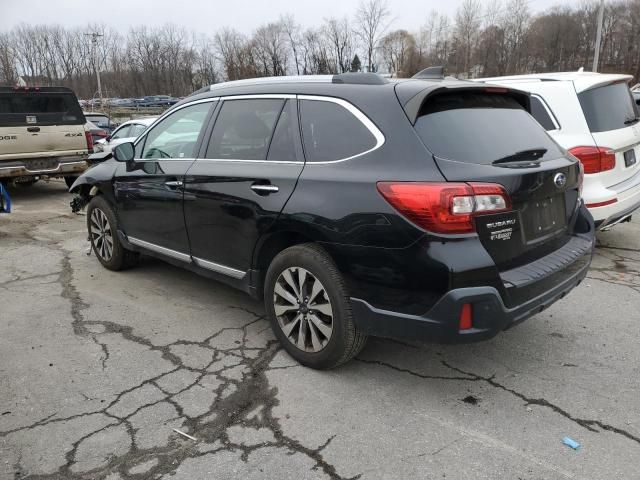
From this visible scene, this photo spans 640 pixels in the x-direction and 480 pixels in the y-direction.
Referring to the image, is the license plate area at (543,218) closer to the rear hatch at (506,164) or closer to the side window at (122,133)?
the rear hatch at (506,164)

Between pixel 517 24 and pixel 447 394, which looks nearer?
pixel 447 394

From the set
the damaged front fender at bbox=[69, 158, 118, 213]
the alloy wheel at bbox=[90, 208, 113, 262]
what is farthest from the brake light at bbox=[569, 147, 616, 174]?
the alloy wheel at bbox=[90, 208, 113, 262]

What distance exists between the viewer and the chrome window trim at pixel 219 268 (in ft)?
12.3

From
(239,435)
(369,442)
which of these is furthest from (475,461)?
(239,435)

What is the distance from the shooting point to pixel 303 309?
3.30 metres

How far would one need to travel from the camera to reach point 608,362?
11.2 ft

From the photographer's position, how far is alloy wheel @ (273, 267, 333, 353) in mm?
3172

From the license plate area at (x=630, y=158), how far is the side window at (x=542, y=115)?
799 mm

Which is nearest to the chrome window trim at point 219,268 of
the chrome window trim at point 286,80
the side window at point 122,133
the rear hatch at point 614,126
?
the chrome window trim at point 286,80

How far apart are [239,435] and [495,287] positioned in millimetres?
1558

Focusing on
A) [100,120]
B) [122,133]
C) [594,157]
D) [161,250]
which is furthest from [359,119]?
[100,120]

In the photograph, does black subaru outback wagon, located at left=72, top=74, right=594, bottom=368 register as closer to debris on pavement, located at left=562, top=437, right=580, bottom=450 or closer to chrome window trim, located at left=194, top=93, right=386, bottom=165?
chrome window trim, located at left=194, top=93, right=386, bottom=165

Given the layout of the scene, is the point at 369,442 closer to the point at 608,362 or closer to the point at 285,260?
the point at 285,260

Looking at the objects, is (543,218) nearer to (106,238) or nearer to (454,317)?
(454,317)
